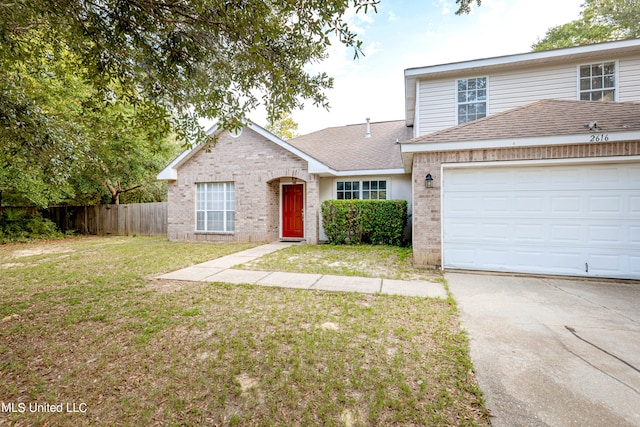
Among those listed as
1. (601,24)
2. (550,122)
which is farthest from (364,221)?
(601,24)

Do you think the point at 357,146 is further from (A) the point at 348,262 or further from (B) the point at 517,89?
(A) the point at 348,262

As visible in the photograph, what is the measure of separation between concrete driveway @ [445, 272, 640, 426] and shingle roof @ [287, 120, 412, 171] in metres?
6.98

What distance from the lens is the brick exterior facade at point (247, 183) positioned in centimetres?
1110

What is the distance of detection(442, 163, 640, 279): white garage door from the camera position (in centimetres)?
551

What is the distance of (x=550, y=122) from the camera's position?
19.6ft

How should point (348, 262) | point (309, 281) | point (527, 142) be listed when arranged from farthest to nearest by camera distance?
point (348, 262), point (527, 142), point (309, 281)

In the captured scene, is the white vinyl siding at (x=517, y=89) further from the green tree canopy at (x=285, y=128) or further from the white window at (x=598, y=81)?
the green tree canopy at (x=285, y=128)

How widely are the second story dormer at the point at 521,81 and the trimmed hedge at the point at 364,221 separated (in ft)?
9.40

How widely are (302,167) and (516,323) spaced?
8.68 metres

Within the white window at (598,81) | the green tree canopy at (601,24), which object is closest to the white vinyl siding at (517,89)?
the white window at (598,81)

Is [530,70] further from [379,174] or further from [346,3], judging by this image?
[346,3]

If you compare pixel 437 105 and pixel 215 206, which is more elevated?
pixel 437 105

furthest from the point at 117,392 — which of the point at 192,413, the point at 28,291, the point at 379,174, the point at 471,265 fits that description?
→ the point at 379,174

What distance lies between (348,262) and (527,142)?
4.74m
